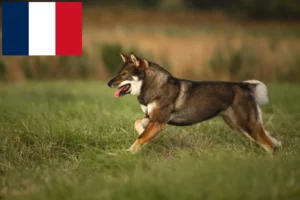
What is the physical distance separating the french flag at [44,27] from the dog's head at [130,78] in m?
4.71

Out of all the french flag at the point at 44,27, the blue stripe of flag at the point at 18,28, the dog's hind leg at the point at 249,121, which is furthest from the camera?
the blue stripe of flag at the point at 18,28

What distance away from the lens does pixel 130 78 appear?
8734 millimetres

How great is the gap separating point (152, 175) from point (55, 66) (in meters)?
13.9

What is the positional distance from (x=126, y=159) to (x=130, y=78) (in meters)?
1.38

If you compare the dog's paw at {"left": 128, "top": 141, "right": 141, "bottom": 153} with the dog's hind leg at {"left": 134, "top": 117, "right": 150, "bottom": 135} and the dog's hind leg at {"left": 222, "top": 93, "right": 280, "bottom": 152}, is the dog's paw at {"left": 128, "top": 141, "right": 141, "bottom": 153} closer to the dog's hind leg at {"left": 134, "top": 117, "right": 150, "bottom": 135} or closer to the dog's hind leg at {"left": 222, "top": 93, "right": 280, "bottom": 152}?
the dog's hind leg at {"left": 134, "top": 117, "right": 150, "bottom": 135}

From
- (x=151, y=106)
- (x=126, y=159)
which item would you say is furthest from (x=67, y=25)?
(x=126, y=159)

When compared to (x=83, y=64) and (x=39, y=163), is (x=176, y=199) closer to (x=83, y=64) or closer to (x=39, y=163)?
(x=39, y=163)

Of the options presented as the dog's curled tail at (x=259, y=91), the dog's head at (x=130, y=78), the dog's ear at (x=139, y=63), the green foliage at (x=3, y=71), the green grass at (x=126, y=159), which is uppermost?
the dog's ear at (x=139, y=63)

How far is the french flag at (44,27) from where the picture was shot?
43.8ft

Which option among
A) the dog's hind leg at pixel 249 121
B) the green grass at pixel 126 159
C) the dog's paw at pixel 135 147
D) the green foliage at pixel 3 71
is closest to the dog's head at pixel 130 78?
the dog's paw at pixel 135 147

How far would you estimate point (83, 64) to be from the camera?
20812 millimetres

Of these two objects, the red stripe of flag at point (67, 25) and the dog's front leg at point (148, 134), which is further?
the red stripe of flag at point (67, 25)

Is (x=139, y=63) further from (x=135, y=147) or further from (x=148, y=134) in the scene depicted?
(x=135, y=147)

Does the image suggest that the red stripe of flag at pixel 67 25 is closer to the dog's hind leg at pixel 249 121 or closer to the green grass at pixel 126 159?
Result: the green grass at pixel 126 159
